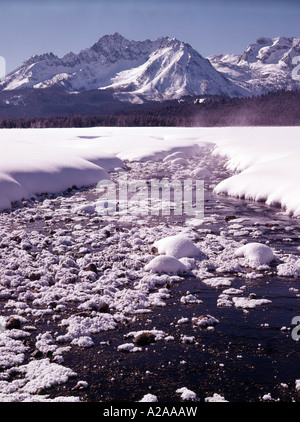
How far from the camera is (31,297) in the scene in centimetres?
795

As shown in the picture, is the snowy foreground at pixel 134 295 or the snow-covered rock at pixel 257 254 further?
the snow-covered rock at pixel 257 254

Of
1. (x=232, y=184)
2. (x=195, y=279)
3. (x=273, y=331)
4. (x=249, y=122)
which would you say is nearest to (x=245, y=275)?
(x=195, y=279)

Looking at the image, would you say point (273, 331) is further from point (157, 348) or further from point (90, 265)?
point (90, 265)

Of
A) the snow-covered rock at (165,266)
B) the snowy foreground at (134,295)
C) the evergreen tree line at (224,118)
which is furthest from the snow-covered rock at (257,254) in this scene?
the evergreen tree line at (224,118)

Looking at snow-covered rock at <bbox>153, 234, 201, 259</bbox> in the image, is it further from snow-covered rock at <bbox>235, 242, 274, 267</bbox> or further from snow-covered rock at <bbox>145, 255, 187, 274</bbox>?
snow-covered rock at <bbox>235, 242, 274, 267</bbox>

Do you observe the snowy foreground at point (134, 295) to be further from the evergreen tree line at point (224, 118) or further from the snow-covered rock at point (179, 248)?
the evergreen tree line at point (224, 118)

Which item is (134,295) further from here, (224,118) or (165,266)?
(224,118)

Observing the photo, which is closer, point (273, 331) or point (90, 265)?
point (273, 331)

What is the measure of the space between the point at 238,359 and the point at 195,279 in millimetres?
3168

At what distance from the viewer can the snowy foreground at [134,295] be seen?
559 centimetres

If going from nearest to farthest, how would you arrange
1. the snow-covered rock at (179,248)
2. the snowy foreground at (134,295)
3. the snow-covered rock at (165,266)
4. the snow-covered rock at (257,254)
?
the snowy foreground at (134,295)
the snow-covered rock at (165,266)
the snow-covered rock at (257,254)
the snow-covered rock at (179,248)

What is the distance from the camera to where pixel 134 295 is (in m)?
7.93

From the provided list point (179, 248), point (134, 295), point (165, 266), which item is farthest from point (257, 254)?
point (134, 295)
